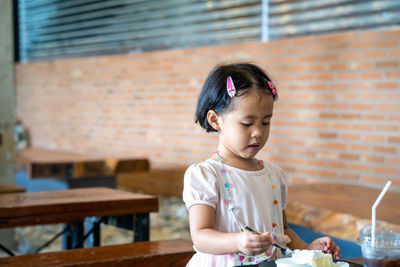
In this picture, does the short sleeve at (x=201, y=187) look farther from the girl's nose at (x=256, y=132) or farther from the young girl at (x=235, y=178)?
the girl's nose at (x=256, y=132)

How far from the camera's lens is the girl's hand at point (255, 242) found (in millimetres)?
1361

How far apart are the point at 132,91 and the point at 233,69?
17.3 feet

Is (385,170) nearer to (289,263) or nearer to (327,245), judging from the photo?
(327,245)

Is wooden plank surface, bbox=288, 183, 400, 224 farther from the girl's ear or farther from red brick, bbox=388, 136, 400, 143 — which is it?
the girl's ear

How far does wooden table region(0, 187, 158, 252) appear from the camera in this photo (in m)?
2.60

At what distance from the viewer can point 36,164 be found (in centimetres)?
470

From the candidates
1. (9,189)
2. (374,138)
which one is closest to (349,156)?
(374,138)

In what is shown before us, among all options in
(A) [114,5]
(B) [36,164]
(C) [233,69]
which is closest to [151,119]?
(A) [114,5]

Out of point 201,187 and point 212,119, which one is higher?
point 212,119

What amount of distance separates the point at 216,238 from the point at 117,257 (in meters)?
0.79

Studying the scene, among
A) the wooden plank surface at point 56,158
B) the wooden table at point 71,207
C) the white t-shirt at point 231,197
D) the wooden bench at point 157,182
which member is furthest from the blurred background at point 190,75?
the white t-shirt at point 231,197

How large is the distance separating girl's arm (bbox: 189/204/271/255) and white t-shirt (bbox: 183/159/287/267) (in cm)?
3

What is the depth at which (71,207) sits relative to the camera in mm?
2691

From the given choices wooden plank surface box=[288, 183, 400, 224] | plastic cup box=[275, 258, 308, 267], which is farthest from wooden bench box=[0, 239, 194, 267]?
plastic cup box=[275, 258, 308, 267]
